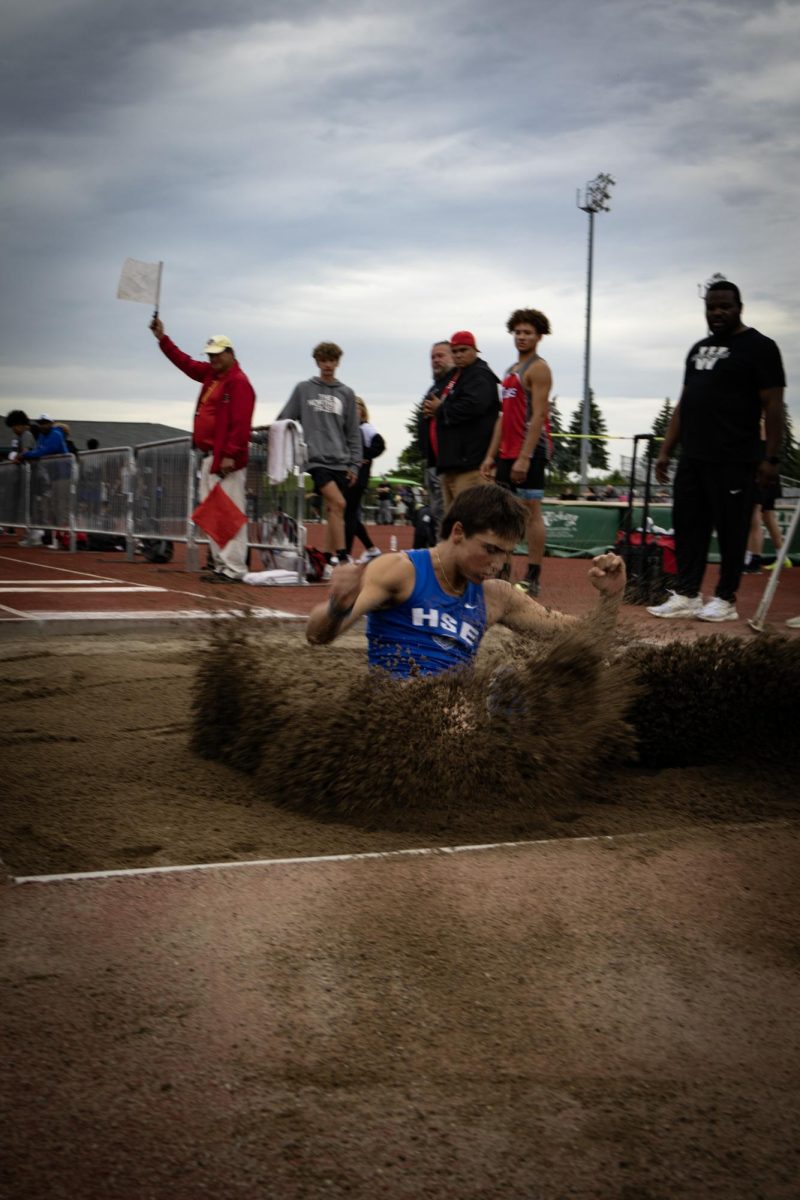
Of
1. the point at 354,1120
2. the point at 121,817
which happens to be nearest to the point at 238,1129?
the point at 354,1120

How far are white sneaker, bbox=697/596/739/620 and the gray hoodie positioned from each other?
14.4 ft

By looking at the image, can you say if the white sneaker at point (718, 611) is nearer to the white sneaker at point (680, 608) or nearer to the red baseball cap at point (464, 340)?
the white sneaker at point (680, 608)

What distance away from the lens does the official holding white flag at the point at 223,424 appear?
10.9 metres

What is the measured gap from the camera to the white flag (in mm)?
12047

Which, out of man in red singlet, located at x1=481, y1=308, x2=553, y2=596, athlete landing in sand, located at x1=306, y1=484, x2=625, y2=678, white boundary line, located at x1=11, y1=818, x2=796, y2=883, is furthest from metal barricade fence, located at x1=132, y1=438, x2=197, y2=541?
white boundary line, located at x1=11, y1=818, x2=796, y2=883

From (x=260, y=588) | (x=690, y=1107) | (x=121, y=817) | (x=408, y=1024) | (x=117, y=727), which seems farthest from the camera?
(x=260, y=588)

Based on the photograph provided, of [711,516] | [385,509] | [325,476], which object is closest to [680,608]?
[711,516]

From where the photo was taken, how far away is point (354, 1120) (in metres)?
1.80

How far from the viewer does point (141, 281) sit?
39.7 ft

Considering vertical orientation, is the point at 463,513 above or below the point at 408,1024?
above

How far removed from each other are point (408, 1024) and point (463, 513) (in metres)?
2.17

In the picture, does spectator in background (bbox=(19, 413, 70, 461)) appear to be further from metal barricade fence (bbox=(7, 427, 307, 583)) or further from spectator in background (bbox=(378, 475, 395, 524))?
spectator in background (bbox=(378, 475, 395, 524))

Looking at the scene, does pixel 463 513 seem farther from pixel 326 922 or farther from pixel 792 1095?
pixel 792 1095

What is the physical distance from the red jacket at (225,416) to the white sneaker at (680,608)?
4751 millimetres
